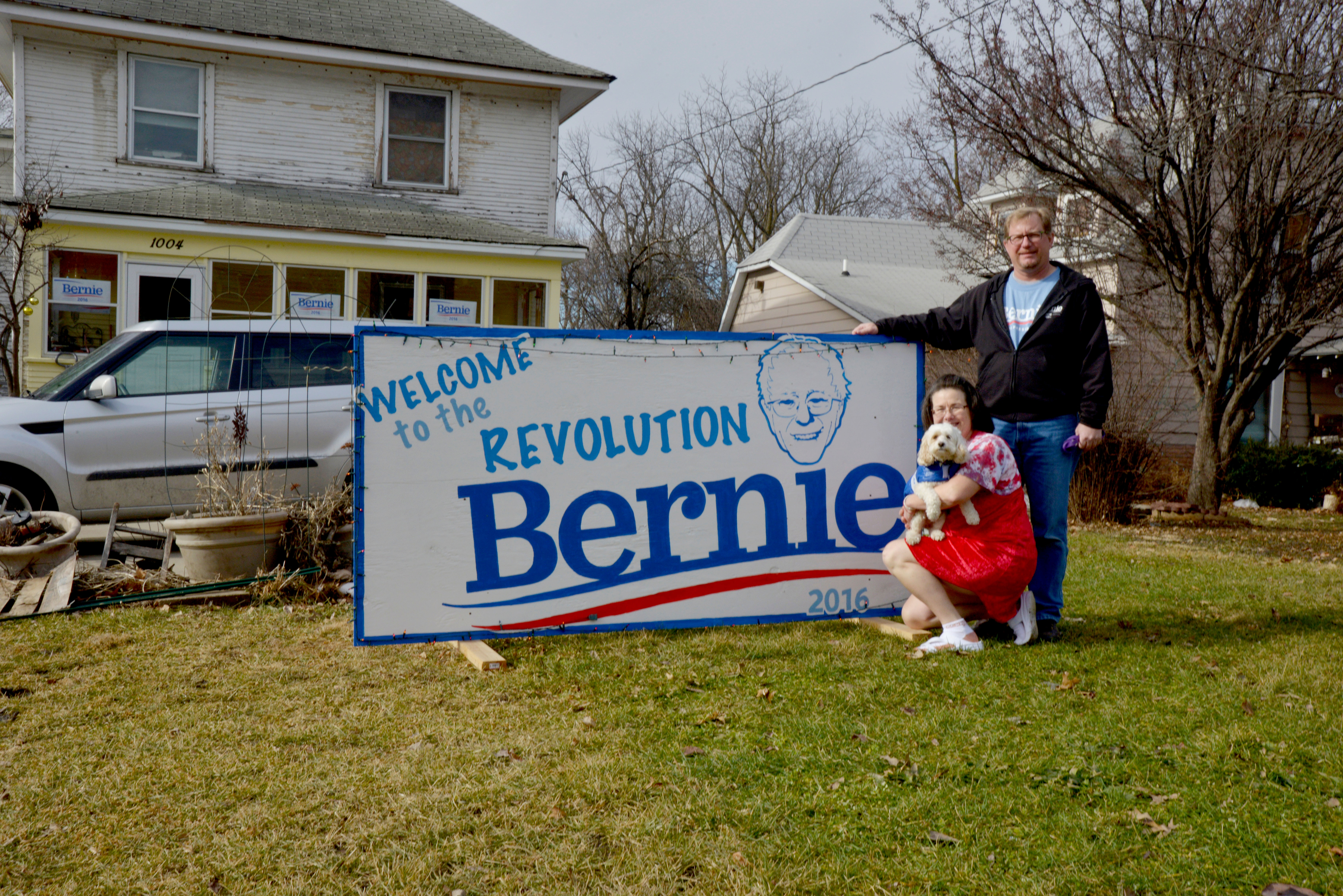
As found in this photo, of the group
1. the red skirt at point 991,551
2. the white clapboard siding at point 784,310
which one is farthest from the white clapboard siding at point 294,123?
the red skirt at point 991,551

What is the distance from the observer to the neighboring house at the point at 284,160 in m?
13.6

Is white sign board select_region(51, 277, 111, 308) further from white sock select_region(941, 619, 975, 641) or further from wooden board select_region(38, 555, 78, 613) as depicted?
white sock select_region(941, 619, 975, 641)

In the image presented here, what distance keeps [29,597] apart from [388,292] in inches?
387

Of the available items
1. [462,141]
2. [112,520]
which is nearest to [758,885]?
[112,520]

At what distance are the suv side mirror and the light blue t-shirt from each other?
626 cm

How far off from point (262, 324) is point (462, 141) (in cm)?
905

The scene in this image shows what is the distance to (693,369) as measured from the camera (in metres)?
5.15

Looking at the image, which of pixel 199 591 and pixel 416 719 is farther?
pixel 199 591

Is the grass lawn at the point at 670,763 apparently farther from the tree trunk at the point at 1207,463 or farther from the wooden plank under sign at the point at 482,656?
the tree trunk at the point at 1207,463

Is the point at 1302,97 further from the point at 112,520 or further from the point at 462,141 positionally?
the point at 462,141

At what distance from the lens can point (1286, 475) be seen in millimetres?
15180

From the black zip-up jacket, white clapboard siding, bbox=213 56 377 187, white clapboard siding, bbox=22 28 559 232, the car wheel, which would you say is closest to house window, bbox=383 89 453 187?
white clapboard siding, bbox=22 28 559 232

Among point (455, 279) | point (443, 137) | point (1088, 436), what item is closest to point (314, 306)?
point (455, 279)

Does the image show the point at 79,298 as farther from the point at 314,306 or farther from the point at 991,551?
the point at 991,551
